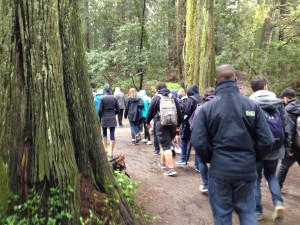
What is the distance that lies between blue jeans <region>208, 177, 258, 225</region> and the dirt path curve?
5.21ft

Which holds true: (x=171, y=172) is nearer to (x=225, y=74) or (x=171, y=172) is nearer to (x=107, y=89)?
(x=107, y=89)

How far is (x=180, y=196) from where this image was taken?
630 centimetres

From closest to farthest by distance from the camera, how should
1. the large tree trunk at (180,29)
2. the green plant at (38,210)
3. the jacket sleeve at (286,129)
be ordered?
the green plant at (38,210) → the jacket sleeve at (286,129) → the large tree trunk at (180,29)

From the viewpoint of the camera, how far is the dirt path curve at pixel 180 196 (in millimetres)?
5301

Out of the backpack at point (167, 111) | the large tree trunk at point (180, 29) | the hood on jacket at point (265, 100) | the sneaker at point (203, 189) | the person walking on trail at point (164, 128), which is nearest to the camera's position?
the hood on jacket at point (265, 100)

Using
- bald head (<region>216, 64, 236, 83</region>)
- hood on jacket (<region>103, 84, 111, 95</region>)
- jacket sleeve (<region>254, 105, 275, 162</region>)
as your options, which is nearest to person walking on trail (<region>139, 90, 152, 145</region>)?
hood on jacket (<region>103, 84, 111, 95</region>)

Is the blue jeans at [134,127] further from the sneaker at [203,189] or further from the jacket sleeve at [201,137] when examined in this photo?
the jacket sleeve at [201,137]

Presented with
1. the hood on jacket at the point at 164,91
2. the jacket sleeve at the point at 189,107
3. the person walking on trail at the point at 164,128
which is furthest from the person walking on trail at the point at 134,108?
the hood on jacket at the point at 164,91

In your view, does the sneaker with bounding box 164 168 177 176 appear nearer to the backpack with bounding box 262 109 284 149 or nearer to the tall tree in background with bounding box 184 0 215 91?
the backpack with bounding box 262 109 284 149

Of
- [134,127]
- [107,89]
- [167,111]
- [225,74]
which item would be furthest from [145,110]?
[225,74]

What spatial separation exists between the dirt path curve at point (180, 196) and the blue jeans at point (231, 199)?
62.6 inches

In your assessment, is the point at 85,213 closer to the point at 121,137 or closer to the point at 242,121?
the point at 242,121

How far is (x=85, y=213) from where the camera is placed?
3816 mm

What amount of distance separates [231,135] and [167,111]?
371cm
